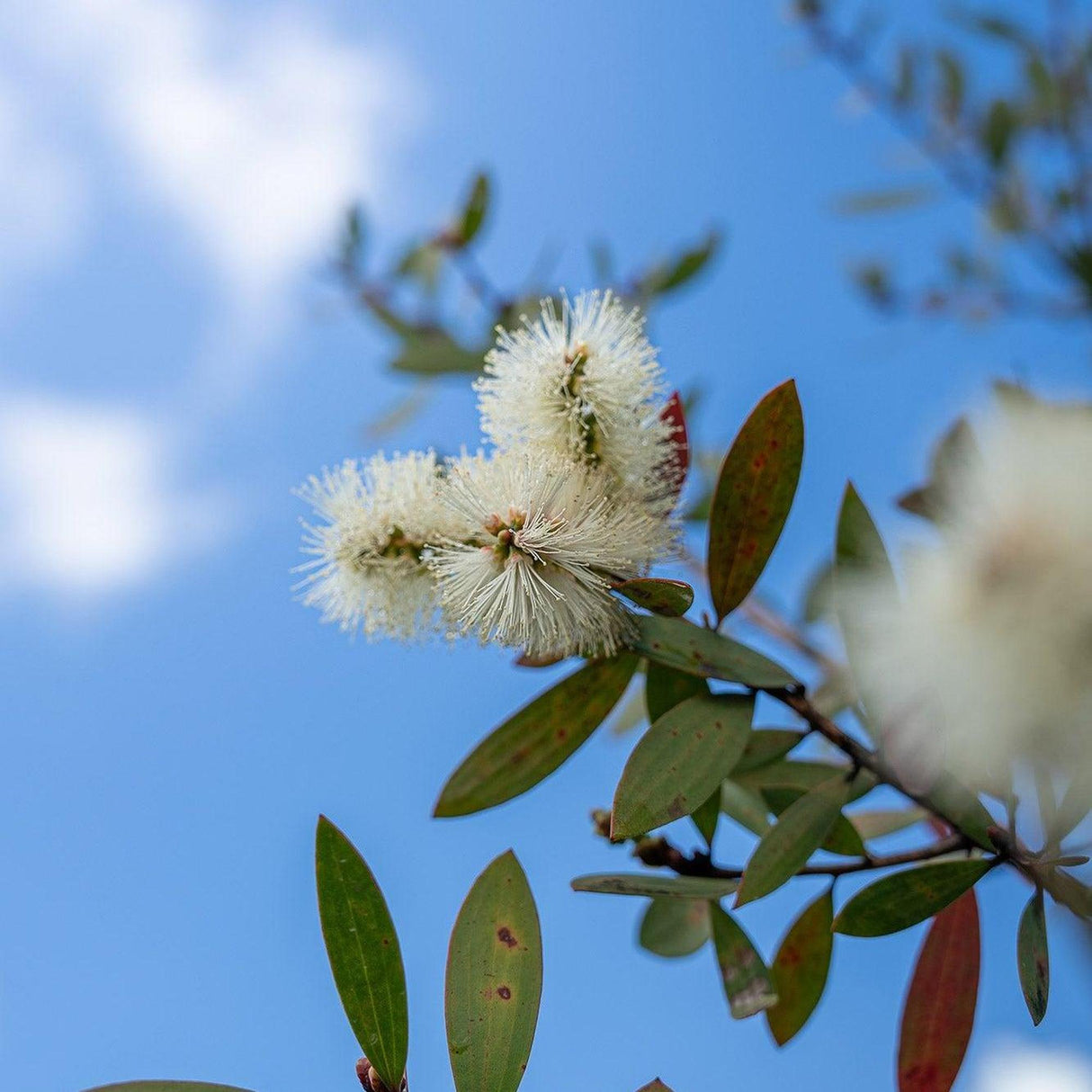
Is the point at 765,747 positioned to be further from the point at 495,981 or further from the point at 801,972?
the point at 495,981

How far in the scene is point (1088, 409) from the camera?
0.96 meters

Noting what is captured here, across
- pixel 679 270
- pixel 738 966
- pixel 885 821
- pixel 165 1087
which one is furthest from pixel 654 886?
pixel 679 270

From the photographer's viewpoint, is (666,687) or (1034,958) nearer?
(1034,958)

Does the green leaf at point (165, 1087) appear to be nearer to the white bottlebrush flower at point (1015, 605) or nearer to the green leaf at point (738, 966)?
the green leaf at point (738, 966)

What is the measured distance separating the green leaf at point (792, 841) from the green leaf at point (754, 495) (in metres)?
0.22

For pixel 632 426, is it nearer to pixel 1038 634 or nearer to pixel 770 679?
pixel 770 679

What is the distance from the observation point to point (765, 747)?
117 centimetres

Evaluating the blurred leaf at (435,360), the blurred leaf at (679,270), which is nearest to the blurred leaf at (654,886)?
the blurred leaf at (435,360)

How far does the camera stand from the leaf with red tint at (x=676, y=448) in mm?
1163

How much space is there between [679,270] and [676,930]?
1466 millimetres

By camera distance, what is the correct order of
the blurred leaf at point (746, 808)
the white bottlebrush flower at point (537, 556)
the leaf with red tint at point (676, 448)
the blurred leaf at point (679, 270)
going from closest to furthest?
the white bottlebrush flower at point (537, 556)
the leaf with red tint at point (676, 448)
the blurred leaf at point (746, 808)
the blurred leaf at point (679, 270)

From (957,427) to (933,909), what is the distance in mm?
544

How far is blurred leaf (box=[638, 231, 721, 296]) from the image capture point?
2.32m

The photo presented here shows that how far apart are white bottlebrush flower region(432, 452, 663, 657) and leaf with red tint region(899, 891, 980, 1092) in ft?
1.60
